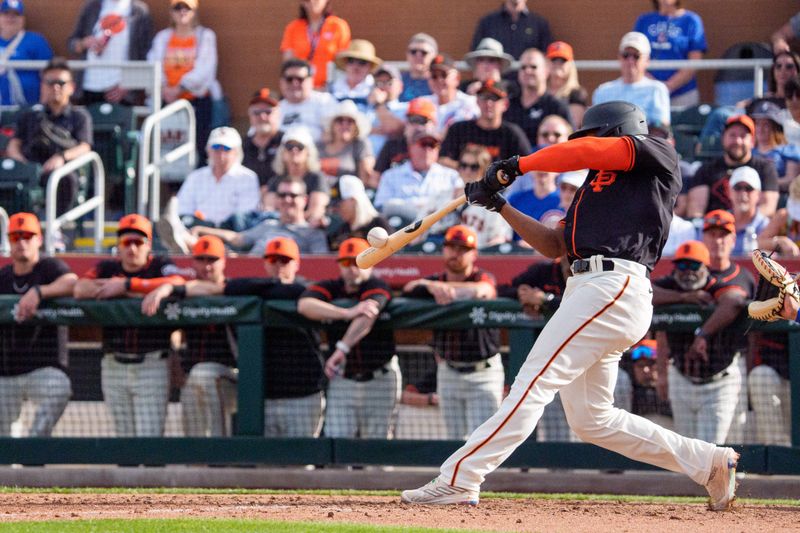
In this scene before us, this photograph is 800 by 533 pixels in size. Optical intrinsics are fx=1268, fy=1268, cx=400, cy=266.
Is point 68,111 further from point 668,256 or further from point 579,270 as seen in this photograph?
point 579,270

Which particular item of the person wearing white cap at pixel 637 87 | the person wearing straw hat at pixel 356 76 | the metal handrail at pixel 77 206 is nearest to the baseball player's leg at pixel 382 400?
the metal handrail at pixel 77 206

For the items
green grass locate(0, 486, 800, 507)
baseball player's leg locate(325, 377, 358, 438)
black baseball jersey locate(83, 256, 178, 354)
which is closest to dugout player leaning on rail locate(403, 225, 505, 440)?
baseball player's leg locate(325, 377, 358, 438)

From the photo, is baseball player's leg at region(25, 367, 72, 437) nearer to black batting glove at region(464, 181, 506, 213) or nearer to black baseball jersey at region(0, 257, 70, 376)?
black baseball jersey at region(0, 257, 70, 376)

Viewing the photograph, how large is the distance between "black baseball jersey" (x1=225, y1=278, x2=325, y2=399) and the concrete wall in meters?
6.26

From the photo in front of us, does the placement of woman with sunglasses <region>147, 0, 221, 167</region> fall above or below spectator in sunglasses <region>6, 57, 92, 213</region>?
above

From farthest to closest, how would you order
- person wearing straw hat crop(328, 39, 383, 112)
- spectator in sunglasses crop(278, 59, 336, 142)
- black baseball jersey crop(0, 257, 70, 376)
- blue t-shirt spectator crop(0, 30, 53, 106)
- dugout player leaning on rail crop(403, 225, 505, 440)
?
blue t-shirt spectator crop(0, 30, 53, 106), person wearing straw hat crop(328, 39, 383, 112), spectator in sunglasses crop(278, 59, 336, 142), black baseball jersey crop(0, 257, 70, 376), dugout player leaning on rail crop(403, 225, 505, 440)

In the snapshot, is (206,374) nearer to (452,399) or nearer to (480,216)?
(452,399)

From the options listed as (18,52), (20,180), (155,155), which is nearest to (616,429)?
(155,155)

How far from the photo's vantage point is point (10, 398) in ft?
26.1

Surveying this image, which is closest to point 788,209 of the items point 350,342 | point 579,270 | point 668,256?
point 668,256

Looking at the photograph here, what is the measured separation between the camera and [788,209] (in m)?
9.06

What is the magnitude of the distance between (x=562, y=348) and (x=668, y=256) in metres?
3.80

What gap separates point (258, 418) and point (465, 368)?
1.32 metres

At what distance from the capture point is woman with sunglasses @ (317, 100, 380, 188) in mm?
10602
